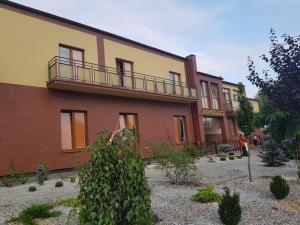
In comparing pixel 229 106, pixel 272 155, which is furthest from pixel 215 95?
pixel 272 155

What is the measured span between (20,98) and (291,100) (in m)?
11.6

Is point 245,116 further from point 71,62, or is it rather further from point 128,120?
point 71,62

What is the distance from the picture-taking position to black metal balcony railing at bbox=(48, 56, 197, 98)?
16.0 m

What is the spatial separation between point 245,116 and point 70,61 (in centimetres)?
1011

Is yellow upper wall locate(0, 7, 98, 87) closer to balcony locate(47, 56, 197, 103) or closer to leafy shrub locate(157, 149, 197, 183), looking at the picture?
balcony locate(47, 56, 197, 103)

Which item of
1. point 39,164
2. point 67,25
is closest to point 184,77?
point 67,25

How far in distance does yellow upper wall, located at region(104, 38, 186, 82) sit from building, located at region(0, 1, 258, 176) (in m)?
0.07

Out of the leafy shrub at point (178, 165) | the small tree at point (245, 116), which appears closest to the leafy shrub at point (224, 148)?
the small tree at point (245, 116)

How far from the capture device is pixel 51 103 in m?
15.9

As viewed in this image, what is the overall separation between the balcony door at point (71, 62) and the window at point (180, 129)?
350 inches

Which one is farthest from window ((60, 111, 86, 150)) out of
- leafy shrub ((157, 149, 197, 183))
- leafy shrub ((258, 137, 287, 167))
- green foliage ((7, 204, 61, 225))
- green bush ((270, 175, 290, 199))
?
green bush ((270, 175, 290, 199))

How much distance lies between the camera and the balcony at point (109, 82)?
1586cm

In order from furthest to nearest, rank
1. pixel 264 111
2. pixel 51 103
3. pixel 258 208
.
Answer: pixel 51 103 < pixel 264 111 < pixel 258 208

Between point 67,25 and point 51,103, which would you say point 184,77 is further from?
point 51,103
